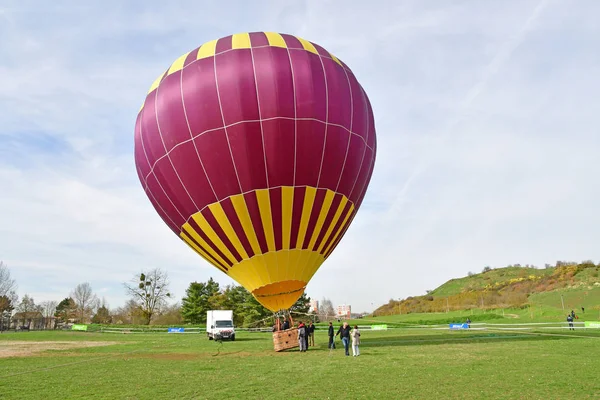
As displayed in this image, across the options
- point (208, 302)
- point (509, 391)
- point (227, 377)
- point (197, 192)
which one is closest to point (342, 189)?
point (197, 192)

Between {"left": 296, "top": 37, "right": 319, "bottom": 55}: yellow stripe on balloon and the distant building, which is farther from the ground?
{"left": 296, "top": 37, "right": 319, "bottom": 55}: yellow stripe on balloon

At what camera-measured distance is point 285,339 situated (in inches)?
692

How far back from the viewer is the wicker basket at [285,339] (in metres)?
17.5

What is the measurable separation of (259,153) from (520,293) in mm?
65151

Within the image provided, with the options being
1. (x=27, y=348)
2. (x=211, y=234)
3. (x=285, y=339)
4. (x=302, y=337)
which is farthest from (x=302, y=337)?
(x=27, y=348)

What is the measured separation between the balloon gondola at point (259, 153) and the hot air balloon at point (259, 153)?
0.12ft

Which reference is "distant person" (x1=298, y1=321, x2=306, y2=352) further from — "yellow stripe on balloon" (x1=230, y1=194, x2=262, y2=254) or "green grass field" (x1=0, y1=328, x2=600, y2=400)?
"yellow stripe on balloon" (x1=230, y1=194, x2=262, y2=254)

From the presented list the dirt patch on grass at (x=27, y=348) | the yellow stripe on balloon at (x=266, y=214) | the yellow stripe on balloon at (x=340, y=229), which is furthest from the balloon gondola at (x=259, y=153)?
the dirt patch on grass at (x=27, y=348)

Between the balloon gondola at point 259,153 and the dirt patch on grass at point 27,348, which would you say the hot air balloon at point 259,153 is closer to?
the balloon gondola at point 259,153

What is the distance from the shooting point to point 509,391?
28.5ft

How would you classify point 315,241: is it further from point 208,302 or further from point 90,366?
point 208,302

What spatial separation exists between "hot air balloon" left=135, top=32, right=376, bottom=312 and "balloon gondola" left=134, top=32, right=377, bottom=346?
36 millimetres

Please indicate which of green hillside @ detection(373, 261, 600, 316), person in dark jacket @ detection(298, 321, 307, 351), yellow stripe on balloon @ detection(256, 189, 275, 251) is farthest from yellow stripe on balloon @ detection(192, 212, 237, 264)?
green hillside @ detection(373, 261, 600, 316)

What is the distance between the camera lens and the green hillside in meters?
52.7
